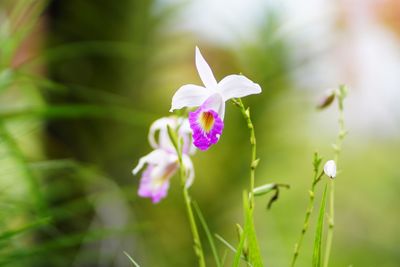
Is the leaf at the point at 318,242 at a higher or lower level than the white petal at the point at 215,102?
lower

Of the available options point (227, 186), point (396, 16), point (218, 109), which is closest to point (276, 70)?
point (227, 186)

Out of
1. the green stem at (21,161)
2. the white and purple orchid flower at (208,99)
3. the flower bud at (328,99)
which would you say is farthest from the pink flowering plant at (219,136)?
the green stem at (21,161)

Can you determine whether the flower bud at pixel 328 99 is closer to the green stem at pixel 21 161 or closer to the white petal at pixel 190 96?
the white petal at pixel 190 96

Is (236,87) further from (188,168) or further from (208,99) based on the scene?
(188,168)

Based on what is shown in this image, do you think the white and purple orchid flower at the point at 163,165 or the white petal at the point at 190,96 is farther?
the white and purple orchid flower at the point at 163,165

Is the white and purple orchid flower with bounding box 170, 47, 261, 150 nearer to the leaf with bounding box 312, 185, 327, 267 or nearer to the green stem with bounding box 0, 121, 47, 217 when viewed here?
the leaf with bounding box 312, 185, 327, 267

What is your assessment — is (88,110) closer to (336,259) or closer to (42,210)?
(42,210)

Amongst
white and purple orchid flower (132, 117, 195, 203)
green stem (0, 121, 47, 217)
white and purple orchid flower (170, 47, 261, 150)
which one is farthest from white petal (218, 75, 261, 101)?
green stem (0, 121, 47, 217)

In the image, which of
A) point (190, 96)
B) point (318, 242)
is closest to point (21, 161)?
point (190, 96)
